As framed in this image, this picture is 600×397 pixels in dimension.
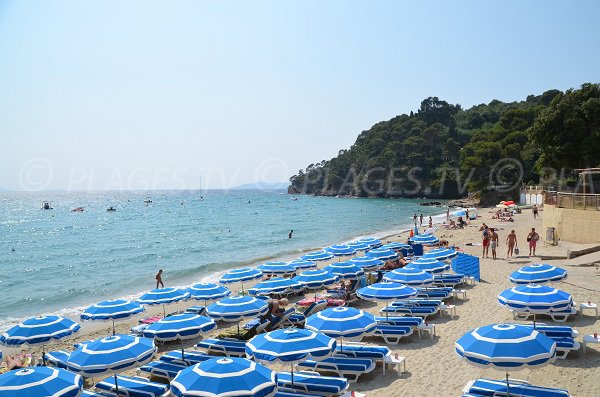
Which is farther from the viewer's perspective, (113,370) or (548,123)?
(548,123)

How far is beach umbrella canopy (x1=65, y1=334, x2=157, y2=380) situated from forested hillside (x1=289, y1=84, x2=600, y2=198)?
34495 mm

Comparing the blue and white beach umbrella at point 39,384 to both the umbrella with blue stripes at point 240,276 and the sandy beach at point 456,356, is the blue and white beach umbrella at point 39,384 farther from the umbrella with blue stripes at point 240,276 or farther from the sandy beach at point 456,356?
the umbrella with blue stripes at point 240,276

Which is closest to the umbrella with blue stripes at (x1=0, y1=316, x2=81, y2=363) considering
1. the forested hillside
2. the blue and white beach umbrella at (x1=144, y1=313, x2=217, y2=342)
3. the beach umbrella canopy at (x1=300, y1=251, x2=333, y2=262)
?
the blue and white beach umbrella at (x1=144, y1=313, x2=217, y2=342)

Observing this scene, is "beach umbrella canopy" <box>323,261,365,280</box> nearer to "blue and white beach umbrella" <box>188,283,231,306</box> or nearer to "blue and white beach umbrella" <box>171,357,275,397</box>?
"blue and white beach umbrella" <box>188,283,231,306</box>

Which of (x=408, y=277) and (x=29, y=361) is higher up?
(x=408, y=277)

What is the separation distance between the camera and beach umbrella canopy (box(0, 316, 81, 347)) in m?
10.0

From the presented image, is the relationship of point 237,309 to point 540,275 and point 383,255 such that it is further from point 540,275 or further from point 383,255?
point 383,255

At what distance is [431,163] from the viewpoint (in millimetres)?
109875

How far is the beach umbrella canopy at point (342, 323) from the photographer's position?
9.05 m

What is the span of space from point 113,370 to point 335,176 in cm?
14414

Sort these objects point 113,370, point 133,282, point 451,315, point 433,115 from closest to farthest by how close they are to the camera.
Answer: point 113,370 → point 451,315 → point 133,282 → point 433,115

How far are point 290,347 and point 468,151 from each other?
276ft

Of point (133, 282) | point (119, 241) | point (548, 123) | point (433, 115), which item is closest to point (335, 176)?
point (433, 115)

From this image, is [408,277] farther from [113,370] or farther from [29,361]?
[29,361]
